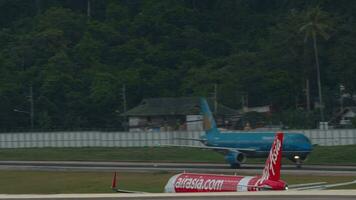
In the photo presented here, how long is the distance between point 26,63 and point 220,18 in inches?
1420

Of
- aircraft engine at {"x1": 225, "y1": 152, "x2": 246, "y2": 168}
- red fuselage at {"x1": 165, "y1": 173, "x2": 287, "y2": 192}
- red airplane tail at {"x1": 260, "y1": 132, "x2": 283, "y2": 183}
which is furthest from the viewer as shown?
aircraft engine at {"x1": 225, "y1": 152, "x2": 246, "y2": 168}

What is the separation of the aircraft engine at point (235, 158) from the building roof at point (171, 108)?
4000 centimetres

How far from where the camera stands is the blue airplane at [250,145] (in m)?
70.6

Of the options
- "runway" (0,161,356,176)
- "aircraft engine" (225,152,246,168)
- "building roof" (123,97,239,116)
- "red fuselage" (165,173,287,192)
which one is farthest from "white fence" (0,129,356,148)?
"red fuselage" (165,173,287,192)

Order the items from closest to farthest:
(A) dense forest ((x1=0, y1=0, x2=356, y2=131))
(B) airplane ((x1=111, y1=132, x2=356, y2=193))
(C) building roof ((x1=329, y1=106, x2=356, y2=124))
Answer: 1. (B) airplane ((x1=111, y1=132, x2=356, y2=193))
2. (C) building roof ((x1=329, y1=106, x2=356, y2=124))
3. (A) dense forest ((x1=0, y1=0, x2=356, y2=131))

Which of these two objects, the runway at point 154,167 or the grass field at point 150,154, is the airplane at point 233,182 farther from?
the grass field at point 150,154

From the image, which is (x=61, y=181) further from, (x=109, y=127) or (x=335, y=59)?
(x=335, y=59)

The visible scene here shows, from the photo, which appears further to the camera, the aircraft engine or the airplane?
the aircraft engine

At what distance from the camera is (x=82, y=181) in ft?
A: 203

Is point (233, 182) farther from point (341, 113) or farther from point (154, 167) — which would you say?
point (341, 113)

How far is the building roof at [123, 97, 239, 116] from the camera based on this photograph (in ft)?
377

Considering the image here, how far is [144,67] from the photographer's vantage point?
13200 cm

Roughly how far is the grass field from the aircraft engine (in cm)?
628

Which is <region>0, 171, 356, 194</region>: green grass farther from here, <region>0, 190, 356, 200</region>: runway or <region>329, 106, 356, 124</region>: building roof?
<region>329, 106, 356, 124</region>: building roof
